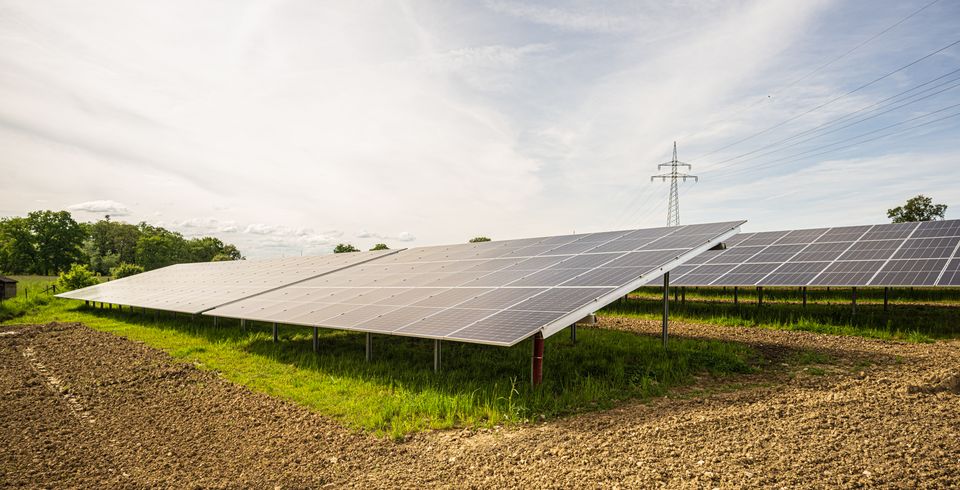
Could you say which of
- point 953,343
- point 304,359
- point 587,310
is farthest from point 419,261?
point 953,343

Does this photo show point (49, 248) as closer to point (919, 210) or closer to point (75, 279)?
point (75, 279)

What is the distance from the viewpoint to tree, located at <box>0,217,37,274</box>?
81.8 meters

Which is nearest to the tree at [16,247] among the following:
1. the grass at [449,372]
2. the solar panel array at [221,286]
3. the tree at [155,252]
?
the tree at [155,252]

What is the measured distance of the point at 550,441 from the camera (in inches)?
313

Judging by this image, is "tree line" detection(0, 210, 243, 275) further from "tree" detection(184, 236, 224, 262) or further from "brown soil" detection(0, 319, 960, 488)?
"brown soil" detection(0, 319, 960, 488)

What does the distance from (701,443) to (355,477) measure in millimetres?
5184

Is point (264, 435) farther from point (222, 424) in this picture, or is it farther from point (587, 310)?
point (587, 310)

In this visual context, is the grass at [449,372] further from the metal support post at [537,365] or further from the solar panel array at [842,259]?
the solar panel array at [842,259]

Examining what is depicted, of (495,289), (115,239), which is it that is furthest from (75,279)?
(115,239)

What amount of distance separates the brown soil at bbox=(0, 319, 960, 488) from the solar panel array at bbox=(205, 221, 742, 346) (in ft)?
7.98

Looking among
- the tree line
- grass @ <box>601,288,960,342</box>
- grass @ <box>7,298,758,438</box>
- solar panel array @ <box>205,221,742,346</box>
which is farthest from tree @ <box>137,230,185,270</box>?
grass @ <box>601,288,960,342</box>

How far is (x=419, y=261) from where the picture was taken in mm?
24047

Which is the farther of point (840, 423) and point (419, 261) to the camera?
point (419, 261)

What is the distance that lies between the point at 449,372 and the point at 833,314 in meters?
17.6
